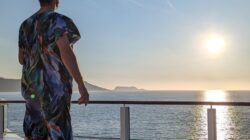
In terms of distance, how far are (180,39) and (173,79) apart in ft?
64.4

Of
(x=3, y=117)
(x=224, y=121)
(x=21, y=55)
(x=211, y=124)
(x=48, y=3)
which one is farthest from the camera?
(x=224, y=121)

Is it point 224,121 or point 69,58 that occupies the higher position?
point 69,58

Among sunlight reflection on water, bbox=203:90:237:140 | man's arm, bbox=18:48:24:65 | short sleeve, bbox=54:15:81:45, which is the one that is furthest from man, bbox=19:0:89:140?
sunlight reflection on water, bbox=203:90:237:140

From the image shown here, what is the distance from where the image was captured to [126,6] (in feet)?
55.2

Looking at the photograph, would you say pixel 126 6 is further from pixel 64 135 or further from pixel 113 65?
pixel 113 65

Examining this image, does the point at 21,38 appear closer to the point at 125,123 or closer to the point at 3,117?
the point at 125,123

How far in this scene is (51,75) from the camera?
6.03 feet

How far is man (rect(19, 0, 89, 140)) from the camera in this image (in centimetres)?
182

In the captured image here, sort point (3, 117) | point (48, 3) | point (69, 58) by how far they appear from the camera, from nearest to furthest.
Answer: point (69, 58) < point (48, 3) < point (3, 117)

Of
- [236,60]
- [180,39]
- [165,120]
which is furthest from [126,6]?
[165,120]

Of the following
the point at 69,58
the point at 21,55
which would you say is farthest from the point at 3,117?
the point at 69,58

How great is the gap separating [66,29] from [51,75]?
198mm

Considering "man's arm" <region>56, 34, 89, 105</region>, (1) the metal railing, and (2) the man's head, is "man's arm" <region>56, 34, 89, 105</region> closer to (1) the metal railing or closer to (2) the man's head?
(2) the man's head

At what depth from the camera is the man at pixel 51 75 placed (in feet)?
5.97
